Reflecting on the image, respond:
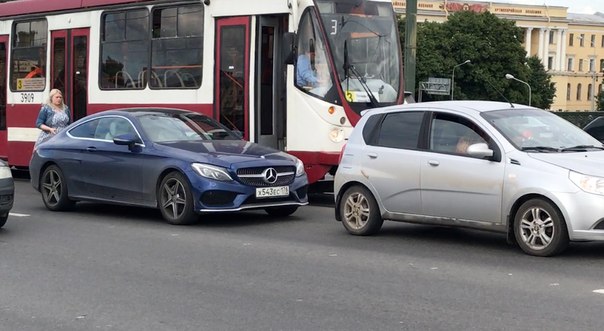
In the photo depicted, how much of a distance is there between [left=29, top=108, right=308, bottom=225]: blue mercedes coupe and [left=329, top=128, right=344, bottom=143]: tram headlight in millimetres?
1527

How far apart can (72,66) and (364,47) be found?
6251 millimetres

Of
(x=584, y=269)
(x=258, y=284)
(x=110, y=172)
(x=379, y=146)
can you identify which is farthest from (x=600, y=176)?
(x=110, y=172)

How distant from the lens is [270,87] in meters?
14.2

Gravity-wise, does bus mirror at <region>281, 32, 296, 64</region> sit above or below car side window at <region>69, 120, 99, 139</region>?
above

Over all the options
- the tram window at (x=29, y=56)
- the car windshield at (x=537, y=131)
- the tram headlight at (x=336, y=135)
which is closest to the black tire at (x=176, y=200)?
the tram headlight at (x=336, y=135)

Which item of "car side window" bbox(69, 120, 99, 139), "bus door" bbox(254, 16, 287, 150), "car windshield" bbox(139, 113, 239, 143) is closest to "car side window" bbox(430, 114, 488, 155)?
"car windshield" bbox(139, 113, 239, 143)

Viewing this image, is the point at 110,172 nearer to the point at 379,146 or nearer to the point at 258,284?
the point at 379,146

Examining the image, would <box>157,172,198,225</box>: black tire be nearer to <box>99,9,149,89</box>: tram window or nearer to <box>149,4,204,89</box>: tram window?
<box>149,4,204,89</box>: tram window

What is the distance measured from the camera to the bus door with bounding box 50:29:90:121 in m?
16.8

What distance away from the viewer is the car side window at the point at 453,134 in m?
9.32

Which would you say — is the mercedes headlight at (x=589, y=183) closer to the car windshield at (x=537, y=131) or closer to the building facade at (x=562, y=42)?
the car windshield at (x=537, y=131)

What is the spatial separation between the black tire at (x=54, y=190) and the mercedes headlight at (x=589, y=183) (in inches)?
294

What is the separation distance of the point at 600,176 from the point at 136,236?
532cm

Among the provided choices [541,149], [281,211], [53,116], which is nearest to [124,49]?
[53,116]
